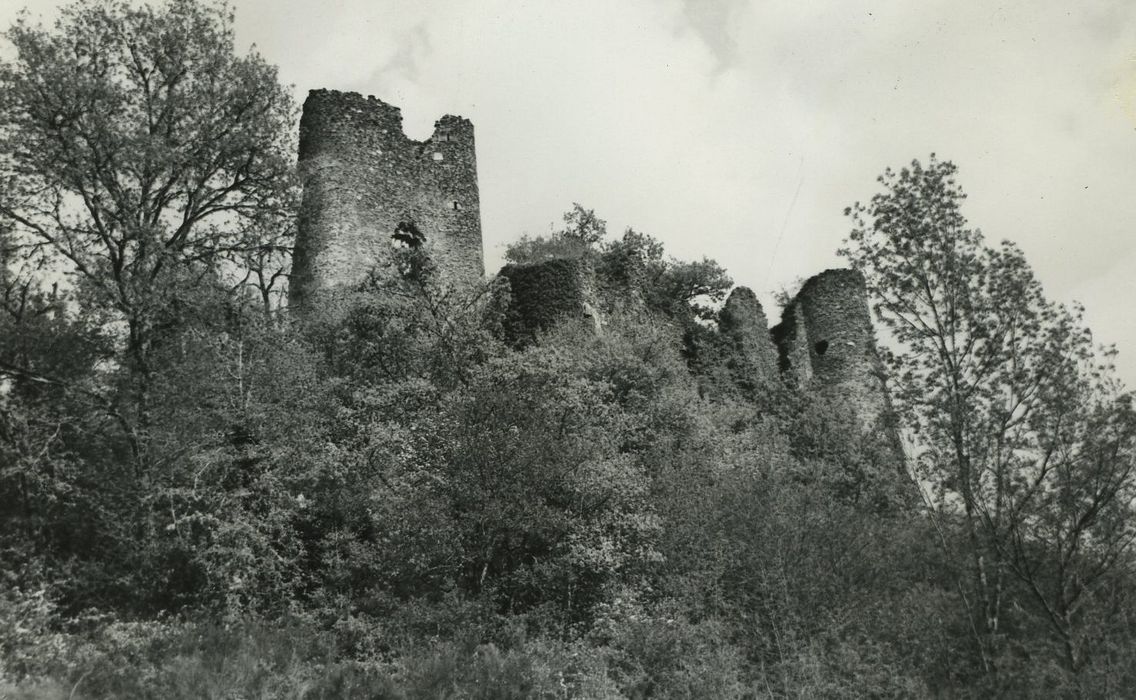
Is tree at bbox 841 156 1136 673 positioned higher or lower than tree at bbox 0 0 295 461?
lower

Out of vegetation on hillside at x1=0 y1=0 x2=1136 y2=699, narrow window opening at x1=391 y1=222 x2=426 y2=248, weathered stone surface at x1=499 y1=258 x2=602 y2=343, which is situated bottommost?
Answer: vegetation on hillside at x1=0 y1=0 x2=1136 y2=699

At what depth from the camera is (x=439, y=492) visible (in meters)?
13.4

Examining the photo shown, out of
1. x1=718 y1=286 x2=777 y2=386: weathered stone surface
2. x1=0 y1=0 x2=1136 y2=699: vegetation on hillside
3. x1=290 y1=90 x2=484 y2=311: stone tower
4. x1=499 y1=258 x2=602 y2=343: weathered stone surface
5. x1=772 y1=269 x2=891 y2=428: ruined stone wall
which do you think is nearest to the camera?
x1=0 y1=0 x2=1136 y2=699: vegetation on hillside

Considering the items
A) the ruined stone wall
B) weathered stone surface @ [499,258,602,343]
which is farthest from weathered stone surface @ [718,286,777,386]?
weathered stone surface @ [499,258,602,343]

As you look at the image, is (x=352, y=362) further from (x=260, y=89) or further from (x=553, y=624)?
(x=553, y=624)

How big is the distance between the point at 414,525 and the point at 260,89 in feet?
27.9

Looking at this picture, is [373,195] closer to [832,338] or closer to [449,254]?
[449,254]

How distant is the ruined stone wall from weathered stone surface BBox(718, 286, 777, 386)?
0.89 m

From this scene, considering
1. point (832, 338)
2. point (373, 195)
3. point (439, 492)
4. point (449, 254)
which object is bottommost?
point (439, 492)

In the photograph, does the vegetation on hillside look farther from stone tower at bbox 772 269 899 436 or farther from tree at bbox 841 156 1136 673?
stone tower at bbox 772 269 899 436

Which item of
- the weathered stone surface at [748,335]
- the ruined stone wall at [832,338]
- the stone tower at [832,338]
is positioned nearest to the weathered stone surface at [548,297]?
the weathered stone surface at [748,335]

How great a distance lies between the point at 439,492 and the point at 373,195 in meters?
10.4

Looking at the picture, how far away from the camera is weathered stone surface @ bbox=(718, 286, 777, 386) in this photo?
2383 centimetres

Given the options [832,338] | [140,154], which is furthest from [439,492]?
[832,338]
